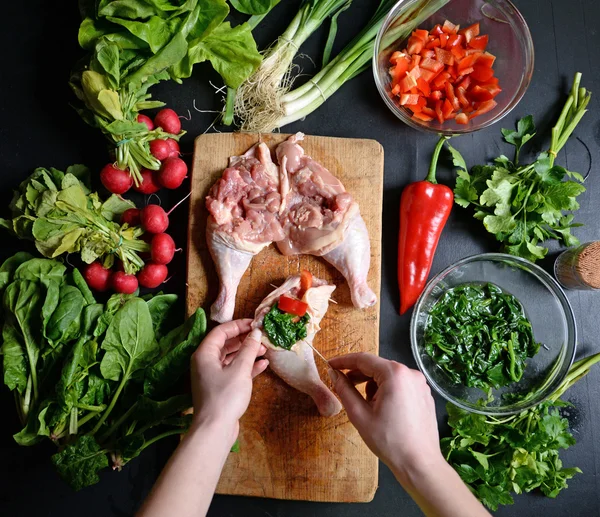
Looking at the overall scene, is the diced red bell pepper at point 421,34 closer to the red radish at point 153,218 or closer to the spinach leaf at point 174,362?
the red radish at point 153,218

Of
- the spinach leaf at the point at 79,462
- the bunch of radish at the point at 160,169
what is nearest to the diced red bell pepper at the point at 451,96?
the bunch of radish at the point at 160,169

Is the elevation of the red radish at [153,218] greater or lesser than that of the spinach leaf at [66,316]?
greater

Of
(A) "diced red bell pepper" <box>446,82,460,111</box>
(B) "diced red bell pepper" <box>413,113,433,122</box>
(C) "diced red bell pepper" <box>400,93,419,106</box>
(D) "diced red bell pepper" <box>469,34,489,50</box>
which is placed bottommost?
(B) "diced red bell pepper" <box>413,113,433,122</box>

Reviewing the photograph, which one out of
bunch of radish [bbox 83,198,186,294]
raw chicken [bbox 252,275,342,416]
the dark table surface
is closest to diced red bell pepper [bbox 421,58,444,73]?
the dark table surface

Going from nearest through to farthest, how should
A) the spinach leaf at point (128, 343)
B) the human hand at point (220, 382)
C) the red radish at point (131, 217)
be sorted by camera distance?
the human hand at point (220, 382)
the spinach leaf at point (128, 343)
the red radish at point (131, 217)

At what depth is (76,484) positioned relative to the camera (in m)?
2.47

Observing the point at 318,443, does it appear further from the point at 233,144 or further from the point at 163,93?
the point at 163,93

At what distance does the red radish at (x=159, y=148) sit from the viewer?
2.75 m

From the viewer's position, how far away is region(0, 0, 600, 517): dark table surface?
9.67ft

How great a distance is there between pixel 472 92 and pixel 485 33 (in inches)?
15.9

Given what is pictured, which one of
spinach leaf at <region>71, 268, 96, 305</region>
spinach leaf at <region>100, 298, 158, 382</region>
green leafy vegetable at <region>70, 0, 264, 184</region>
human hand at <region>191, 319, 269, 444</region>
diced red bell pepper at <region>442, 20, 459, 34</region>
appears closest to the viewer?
human hand at <region>191, 319, 269, 444</region>

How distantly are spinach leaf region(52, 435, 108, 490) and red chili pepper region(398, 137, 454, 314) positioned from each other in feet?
5.90

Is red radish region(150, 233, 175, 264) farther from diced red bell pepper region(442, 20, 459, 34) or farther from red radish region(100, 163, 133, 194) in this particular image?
diced red bell pepper region(442, 20, 459, 34)

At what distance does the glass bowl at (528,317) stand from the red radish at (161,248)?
Result: 1.40 metres
